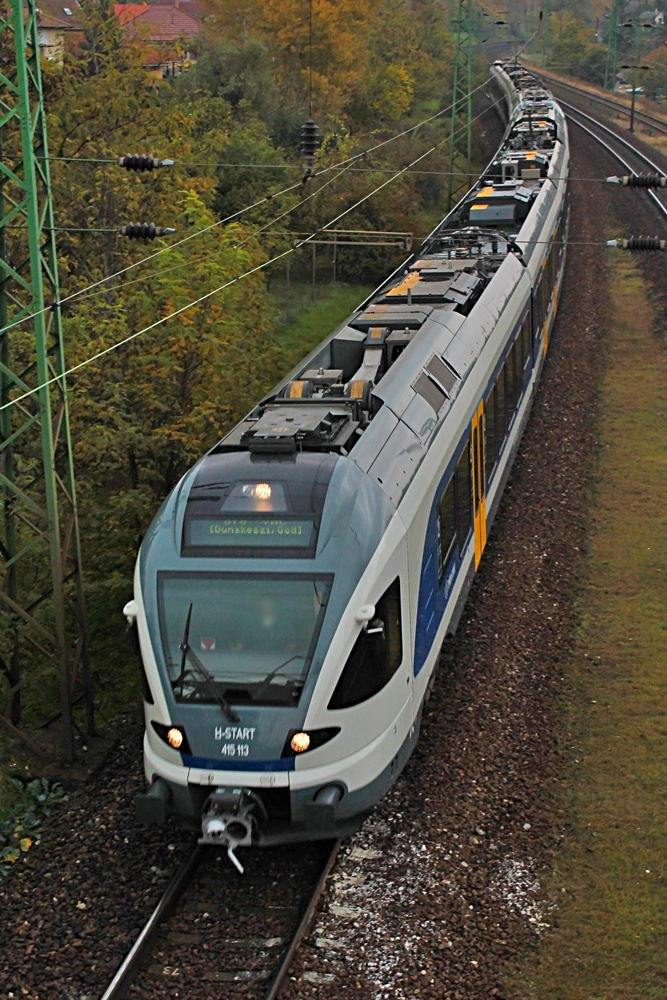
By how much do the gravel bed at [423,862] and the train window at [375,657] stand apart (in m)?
1.46

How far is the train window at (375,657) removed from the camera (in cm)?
926

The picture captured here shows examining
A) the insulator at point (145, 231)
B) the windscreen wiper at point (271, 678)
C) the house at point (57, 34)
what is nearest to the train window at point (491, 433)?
the insulator at point (145, 231)

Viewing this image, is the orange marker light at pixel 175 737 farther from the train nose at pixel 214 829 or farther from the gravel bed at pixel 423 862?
the gravel bed at pixel 423 862

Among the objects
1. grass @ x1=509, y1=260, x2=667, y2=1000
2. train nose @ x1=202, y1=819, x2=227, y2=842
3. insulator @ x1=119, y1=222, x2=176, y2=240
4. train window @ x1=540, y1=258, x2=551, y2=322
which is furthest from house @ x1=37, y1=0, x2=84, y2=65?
train window @ x1=540, y1=258, x2=551, y2=322

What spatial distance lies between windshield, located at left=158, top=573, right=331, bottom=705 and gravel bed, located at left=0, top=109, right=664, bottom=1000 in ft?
5.54

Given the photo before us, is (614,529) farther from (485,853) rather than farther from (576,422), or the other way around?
(485,853)

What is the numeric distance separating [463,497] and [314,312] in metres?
17.9

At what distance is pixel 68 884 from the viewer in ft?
32.0

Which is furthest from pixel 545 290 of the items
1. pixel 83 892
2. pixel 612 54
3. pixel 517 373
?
pixel 612 54

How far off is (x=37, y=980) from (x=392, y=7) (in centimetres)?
6064

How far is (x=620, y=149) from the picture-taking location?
52594 millimetres

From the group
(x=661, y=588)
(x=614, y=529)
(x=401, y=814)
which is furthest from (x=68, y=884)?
(x=614, y=529)

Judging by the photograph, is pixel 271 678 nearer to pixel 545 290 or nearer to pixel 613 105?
pixel 545 290

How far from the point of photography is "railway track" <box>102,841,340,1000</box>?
8.47 m
